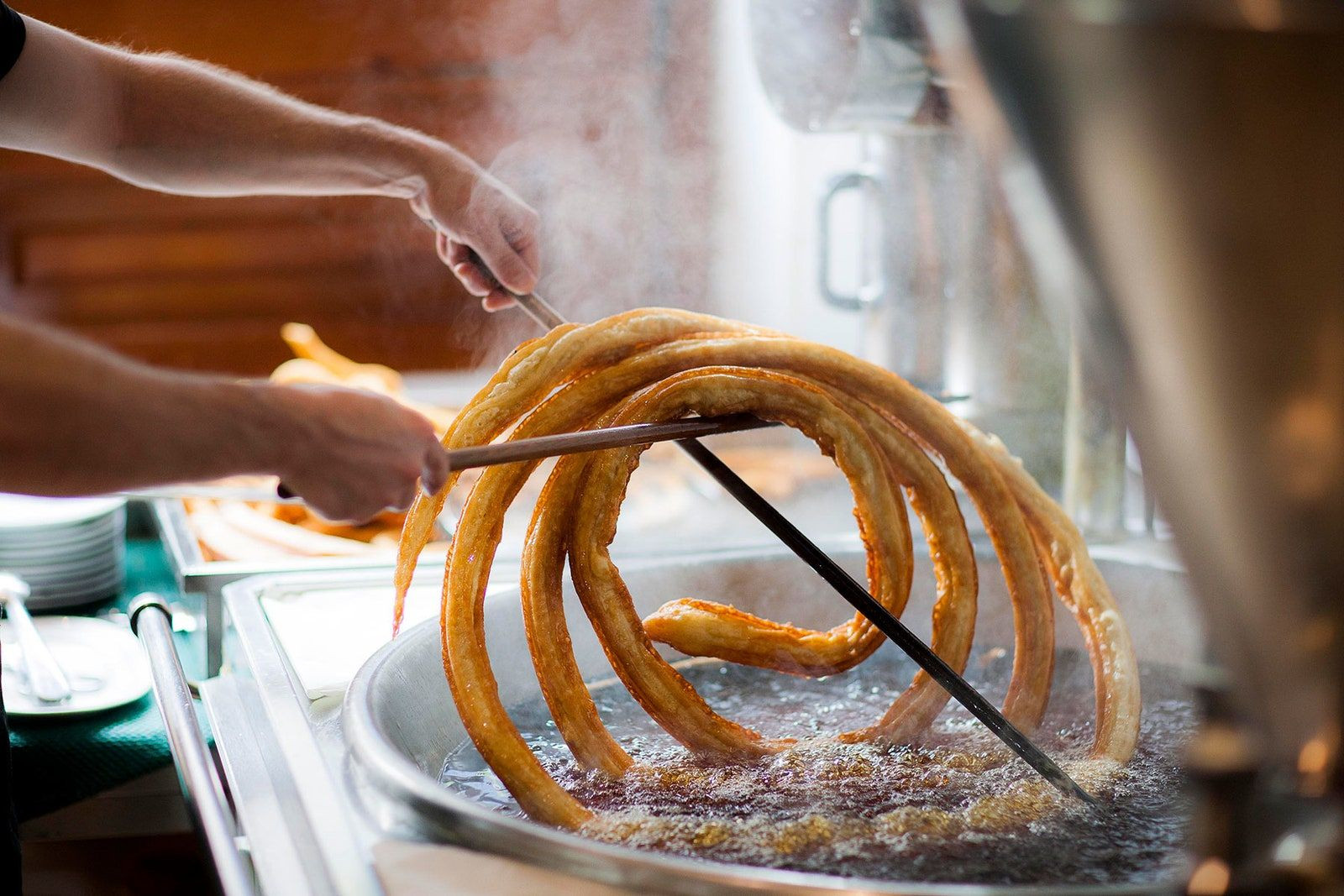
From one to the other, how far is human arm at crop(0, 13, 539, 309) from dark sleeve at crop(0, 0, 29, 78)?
0.02 meters

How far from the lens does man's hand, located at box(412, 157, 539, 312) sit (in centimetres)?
133

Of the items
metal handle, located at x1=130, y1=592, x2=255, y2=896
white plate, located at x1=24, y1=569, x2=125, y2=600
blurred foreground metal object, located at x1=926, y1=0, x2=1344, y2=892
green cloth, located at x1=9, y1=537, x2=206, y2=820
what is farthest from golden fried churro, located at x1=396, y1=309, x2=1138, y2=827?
white plate, located at x1=24, y1=569, x2=125, y2=600

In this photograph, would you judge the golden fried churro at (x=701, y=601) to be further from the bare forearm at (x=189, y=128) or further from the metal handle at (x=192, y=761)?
the bare forearm at (x=189, y=128)

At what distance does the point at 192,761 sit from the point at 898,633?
621 millimetres

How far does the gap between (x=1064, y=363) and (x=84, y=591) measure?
167cm

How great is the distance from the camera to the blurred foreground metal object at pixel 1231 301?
1.58ft

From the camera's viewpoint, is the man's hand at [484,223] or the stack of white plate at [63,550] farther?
the stack of white plate at [63,550]

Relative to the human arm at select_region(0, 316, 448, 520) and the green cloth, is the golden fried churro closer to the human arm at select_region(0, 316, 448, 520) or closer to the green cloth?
the human arm at select_region(0, 316, 448, 520)

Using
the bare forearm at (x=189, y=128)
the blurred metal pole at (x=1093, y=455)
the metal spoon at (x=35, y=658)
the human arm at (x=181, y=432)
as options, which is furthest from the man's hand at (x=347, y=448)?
the blurred metal pole at (x=1093, y=455)

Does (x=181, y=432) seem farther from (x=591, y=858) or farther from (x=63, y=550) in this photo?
(x=63, y=550)

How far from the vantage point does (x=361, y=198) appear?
16.5ft

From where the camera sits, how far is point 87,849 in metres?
1.50

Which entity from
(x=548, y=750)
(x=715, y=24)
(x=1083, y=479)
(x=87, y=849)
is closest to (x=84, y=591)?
(x=87, y=849)

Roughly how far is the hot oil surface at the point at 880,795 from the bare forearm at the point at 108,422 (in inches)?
17.5
